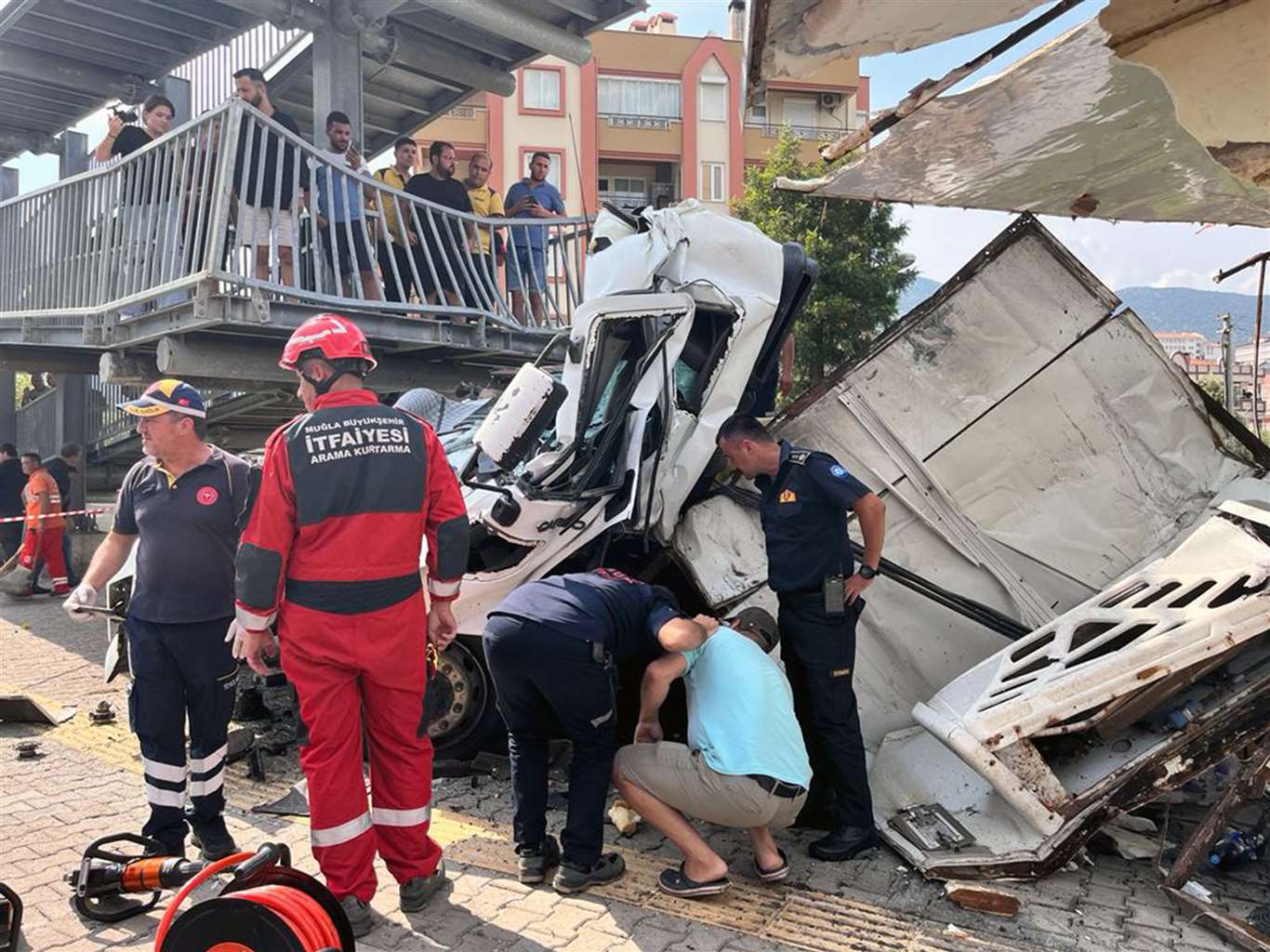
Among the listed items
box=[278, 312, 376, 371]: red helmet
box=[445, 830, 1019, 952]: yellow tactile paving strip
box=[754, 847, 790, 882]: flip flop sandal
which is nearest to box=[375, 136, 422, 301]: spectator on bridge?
box=[278, 312, 376, 371]: red helmet

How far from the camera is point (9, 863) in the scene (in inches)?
139

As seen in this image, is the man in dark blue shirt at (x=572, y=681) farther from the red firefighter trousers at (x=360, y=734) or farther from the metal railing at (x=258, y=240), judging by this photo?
the metal railing at (x=258, y=240)

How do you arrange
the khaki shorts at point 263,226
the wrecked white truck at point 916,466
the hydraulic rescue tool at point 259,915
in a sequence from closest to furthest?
1. the hydraulic rescue tool at point 259,915
2. the wrecked white truck at point 916,466
3. the khaki shorts at point 263,226

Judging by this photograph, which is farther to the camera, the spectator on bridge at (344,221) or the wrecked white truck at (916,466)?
the spectator on bridge at (344,221)

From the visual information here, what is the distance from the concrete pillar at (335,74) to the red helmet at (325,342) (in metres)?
5.57

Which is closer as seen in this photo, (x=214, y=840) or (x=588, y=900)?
(x=588, y=900)

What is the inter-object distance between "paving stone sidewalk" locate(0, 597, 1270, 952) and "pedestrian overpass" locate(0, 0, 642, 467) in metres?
3.13

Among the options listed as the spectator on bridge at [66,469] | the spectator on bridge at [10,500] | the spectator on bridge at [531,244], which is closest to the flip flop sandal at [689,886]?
the spectator on bridge at [531,244]

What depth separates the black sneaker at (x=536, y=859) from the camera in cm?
340

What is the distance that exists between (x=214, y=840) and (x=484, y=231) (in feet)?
18.1

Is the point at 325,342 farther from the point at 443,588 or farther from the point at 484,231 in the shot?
the point at 484,231

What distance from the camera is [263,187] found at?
252 inches

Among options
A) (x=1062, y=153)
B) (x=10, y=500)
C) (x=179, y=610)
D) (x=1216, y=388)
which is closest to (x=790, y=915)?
(x=179, y=610)

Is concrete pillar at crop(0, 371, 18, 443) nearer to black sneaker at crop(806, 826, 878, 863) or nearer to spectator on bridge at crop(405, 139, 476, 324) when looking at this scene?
spectator on bridge at crop(405, 139, 476, 324)
